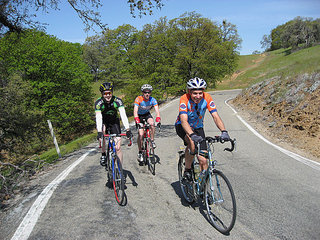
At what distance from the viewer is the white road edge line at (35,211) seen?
334cm

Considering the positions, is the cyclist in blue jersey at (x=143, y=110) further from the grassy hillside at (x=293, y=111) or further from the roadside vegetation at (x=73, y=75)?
the roadside vegetation at (x=73, y=75)

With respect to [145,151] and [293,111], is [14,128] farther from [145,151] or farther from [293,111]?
[293,111]

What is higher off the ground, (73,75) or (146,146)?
(73,75)

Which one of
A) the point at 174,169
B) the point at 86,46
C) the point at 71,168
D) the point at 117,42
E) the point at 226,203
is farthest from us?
the point at 86,46

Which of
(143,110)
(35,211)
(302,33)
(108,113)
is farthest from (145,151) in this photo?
(302,33)

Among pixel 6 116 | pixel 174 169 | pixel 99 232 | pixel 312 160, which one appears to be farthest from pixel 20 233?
pixel 6 116

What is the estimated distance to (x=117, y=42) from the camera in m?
52.3

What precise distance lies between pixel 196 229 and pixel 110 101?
10.5 ft

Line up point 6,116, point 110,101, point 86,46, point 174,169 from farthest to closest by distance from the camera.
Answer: point 86,46 < point 6,116 < point 174,169 < point 110,101

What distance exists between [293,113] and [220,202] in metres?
8.39

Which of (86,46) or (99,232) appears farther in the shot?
(86,46)

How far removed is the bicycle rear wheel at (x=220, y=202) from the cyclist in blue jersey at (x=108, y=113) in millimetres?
2014

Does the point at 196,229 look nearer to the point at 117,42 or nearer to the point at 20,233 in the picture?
the point at 20,233

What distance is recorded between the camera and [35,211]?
3984mm
